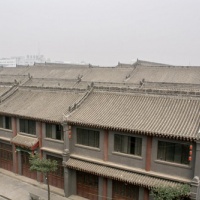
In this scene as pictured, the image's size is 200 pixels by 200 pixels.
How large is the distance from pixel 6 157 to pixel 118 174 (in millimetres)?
→ 13208

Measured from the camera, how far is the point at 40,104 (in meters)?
22.3

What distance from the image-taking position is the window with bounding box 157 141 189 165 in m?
15.1

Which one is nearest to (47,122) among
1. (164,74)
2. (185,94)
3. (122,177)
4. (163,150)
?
(122,177)

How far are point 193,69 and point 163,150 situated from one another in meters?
23.2

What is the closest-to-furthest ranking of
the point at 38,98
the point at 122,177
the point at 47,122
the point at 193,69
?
the point at 122,177, the point at 47,122, the point at 38,98, the point at 193,69

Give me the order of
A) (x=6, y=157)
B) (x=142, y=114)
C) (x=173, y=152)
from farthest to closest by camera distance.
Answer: (x=6, y=157)
(x=142, y=114)
(x=173, y=152)

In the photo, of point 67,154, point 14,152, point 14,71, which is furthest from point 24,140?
point 14,71

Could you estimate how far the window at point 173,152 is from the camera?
15070mm

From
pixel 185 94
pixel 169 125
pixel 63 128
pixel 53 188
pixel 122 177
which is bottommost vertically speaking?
pixel 53 188

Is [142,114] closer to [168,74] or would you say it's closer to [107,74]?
[168,74]

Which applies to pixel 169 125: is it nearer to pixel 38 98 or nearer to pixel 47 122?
pixel 47 122

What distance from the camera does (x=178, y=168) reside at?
50.1ft

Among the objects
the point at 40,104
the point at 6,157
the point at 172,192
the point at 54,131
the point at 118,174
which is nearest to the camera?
the point at 172,192

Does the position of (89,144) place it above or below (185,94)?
below
